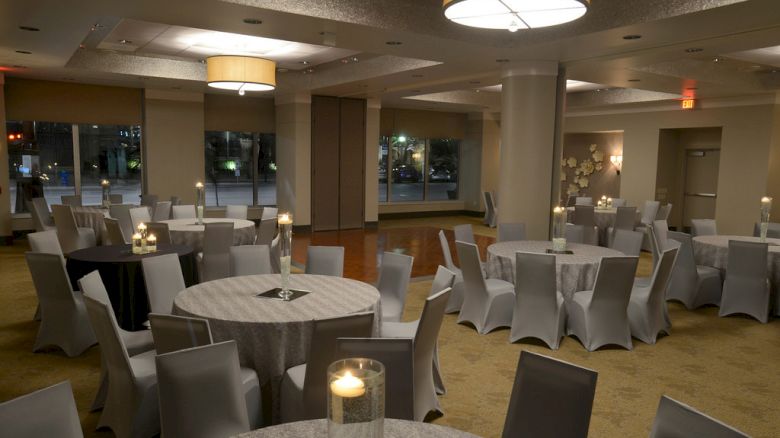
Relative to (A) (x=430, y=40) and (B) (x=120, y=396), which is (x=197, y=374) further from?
(A) (x=430, y=40)

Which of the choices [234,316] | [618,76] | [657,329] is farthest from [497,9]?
[618,76]

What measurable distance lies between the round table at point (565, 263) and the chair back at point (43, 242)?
440 centimetres

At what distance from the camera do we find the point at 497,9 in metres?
3.62

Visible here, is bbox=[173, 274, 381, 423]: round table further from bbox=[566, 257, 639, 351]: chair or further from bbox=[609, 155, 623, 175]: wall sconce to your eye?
bbox=[609, 155, 623, 175]: wall sconce

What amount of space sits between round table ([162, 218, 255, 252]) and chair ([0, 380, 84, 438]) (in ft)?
16.9

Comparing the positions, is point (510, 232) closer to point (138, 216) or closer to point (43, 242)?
point (43, 242)

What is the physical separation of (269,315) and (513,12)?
93.9 inches

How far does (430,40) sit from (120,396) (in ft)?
16.0

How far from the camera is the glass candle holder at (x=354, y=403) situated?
5.02 ft

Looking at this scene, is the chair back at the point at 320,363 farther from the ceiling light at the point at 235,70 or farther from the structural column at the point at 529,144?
the structural column at the point at 529,144

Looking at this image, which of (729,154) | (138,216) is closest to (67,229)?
(138,216)

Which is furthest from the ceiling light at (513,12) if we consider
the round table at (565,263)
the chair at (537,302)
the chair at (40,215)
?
the chair at (40,215)

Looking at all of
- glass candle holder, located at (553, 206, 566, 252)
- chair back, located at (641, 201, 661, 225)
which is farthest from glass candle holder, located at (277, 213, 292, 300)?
chair back, located at (641, 201, 661, 225)

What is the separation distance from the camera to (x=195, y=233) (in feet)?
23.5
